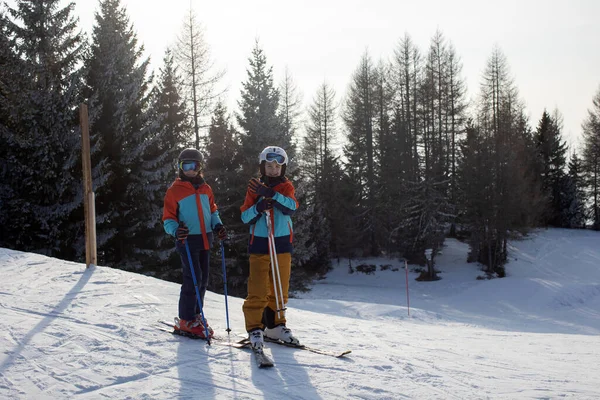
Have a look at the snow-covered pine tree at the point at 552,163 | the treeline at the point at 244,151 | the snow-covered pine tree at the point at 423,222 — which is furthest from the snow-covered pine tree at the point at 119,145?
the snow-covered pine tree at the point at 552,163

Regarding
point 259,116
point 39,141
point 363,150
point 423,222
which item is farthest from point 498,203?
point 39,141

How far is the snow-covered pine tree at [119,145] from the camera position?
16.7 metres

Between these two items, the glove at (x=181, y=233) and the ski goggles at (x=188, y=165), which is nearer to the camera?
the glove at (x=181, y=233)

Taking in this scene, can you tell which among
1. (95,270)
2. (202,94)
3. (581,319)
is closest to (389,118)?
(202,94)

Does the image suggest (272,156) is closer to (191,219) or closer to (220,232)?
(220,232)

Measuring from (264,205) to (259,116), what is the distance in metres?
17.6

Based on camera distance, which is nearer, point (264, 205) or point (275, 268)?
point (264, 205)

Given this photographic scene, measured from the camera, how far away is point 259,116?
21.8 m

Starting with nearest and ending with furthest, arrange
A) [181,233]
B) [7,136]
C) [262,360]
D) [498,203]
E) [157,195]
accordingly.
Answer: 1. [262,360]
2. [181,233]
3. [7,136]
4. [157,195]
5. [498,203]

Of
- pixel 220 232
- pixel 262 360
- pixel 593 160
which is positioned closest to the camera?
pixel 262 360

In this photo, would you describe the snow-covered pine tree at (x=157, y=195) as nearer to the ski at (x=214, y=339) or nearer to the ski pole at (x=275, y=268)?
the ski at (x=214, y=339)

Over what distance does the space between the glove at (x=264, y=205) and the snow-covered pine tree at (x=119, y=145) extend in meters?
12.7

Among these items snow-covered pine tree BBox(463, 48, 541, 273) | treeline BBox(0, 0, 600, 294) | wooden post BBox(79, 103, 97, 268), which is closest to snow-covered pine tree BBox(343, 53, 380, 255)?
treeline BBox(0, 0, 600, 294)

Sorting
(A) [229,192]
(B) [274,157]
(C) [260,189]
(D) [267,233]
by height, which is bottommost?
(D) [267,233]
